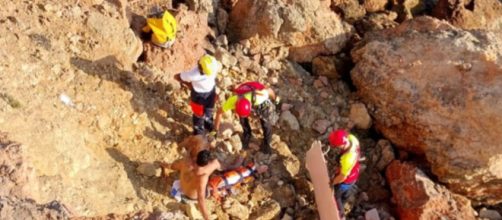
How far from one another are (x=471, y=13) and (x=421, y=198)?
12.3ft

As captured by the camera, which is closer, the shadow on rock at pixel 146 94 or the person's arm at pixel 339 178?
the person's arm at pixel 339 178

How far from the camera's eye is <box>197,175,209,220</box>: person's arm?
293 inches

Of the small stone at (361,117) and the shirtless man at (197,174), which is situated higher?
the shirtless man at (197,174)

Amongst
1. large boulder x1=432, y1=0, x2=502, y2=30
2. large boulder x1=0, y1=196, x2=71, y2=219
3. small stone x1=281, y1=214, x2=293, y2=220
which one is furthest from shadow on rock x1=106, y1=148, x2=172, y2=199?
large boulder x1=432, y1=0, x2=502, y2=30

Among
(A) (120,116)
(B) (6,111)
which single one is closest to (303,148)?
(A) (120,116)

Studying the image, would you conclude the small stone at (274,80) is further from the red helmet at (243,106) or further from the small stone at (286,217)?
the small stone at (286,217)

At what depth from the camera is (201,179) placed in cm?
744

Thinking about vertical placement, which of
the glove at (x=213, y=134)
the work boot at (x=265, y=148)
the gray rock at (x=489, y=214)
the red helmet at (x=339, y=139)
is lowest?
the gray rock at (x=489, y=214)

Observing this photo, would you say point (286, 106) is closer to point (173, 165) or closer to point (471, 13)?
point (173, 165)

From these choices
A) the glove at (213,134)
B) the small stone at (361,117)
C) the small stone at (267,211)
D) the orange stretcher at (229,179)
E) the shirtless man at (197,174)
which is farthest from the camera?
the small stone at (361,117)

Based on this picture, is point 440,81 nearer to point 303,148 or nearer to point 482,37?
point 482,37

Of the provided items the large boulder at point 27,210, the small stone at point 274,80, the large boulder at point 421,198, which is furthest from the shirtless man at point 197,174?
the large boulder at point 421,198

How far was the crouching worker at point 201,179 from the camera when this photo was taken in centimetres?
745

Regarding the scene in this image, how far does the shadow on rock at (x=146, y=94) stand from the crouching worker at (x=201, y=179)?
741mm
